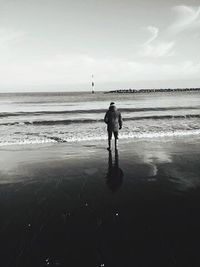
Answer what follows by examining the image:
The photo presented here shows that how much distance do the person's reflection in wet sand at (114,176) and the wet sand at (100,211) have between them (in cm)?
3

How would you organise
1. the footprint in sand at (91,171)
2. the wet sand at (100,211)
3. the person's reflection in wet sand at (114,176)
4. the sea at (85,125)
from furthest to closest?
the sea at (85,125)
the footprint in sand at (91,171)
the person's reflection in wet sand at (114,176)
the wet sand at (100,211)

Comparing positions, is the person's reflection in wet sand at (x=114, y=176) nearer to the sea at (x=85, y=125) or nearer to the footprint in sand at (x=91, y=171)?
the footprint in sand at (x=91, y=171)

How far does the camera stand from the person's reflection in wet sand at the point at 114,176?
774 cm

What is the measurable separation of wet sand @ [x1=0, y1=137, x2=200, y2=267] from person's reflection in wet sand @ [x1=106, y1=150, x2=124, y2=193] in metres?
0.03

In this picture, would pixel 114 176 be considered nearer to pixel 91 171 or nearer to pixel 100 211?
pixel 91 171

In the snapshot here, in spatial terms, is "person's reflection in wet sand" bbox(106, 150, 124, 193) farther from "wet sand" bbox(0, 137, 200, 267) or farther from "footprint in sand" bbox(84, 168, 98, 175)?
"footprint in sand" bbox(84, 168, 98, 175)

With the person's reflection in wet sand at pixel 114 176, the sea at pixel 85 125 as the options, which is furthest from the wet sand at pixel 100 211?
the sea at pixel 85 125

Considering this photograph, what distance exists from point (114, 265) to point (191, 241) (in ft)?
4.64

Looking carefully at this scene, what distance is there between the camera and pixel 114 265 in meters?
4.32

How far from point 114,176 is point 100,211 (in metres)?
2.58

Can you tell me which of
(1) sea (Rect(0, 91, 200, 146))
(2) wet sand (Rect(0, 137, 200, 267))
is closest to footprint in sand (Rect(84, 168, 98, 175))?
(2) wet sand (Rect(0, 137, 200, 267))

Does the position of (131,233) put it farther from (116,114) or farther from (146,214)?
(116,114)

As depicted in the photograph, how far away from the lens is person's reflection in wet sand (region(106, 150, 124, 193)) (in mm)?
7736

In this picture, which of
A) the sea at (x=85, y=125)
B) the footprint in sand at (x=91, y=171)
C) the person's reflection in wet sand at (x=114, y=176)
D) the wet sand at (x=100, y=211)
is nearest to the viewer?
the wet sand at (x=100, y=211)
